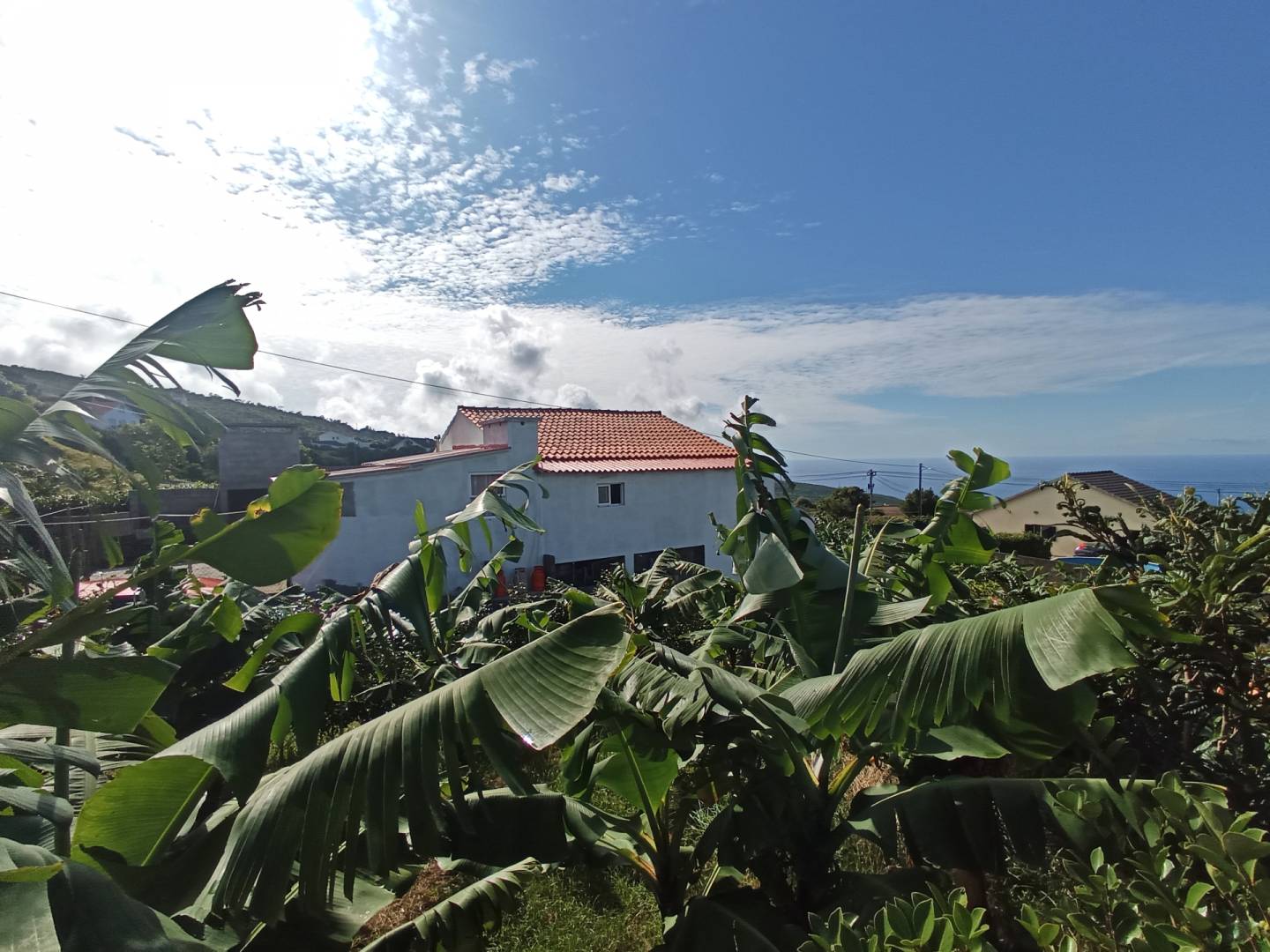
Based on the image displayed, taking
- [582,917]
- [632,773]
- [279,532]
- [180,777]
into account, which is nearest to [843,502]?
[582,917]

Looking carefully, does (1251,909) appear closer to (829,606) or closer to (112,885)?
(829,606)

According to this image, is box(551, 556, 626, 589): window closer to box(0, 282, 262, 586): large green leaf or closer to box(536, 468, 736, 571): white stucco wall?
box(536, 468, 736, 571): white stucco wall

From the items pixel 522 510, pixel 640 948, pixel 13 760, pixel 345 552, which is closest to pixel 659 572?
pixel 522 510

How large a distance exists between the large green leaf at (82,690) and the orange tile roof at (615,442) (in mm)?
15115

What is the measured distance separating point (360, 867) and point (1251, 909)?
9.40ft

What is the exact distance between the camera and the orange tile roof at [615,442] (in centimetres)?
1864

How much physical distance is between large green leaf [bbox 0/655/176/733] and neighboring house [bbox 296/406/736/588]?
11.1 m

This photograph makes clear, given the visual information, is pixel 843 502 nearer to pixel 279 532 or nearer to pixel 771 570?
pixel 771 570

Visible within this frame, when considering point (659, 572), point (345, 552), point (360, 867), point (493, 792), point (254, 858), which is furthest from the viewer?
point (345, 552)

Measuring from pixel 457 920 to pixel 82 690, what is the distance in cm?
163

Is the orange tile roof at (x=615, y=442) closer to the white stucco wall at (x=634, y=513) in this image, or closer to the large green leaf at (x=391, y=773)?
the white stucco wall at (x=634, y=513)

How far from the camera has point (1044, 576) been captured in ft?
11.6

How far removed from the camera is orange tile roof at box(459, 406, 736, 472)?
61.2ft

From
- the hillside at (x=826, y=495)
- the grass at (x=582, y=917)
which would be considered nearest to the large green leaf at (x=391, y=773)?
the grass at (x=582, y=917)
